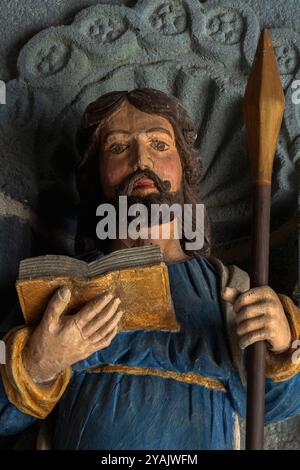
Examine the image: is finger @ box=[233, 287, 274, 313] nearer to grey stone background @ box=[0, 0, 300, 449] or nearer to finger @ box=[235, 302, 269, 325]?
finger @ box=[235, 302, 269, 325]

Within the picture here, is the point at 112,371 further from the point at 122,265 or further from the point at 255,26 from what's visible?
the point at 255,26

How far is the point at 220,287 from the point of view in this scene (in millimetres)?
2021

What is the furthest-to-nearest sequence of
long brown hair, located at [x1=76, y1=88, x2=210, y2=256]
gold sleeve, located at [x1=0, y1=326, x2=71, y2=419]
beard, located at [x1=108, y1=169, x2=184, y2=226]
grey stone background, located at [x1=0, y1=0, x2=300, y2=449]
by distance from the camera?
grey stone background, located at [x1=0, y1=0, x2=300, y2=449]
long brown hair, located at [x1=76, y1=88, x2=210, y2=256]
beard, located at [x1=108, y1=169, x2=184, y2=226]
gold sleeve, located at [x1=0, y1=326, x2=71, y2=419]

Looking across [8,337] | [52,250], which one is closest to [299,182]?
[52,250]

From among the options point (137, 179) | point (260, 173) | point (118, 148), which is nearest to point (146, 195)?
point (137, 179)

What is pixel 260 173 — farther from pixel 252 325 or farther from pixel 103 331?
pixel 103 331

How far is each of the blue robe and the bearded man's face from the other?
9.0 inches

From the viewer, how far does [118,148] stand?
213 cm

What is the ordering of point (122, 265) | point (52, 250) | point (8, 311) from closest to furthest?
point (122, 265) → point (8, 311) → point (52, 250)

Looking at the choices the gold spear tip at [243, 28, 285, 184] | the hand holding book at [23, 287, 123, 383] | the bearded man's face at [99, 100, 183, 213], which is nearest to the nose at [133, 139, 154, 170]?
the bearded man's face at [99, 100, 183, 213]

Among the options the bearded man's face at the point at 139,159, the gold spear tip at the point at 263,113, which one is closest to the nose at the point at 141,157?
the bearded man's face at the point at 139,159

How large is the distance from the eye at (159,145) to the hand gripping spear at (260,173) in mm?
284

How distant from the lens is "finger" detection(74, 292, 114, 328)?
1771 millimetres

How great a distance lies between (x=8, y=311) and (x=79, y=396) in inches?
14.3
